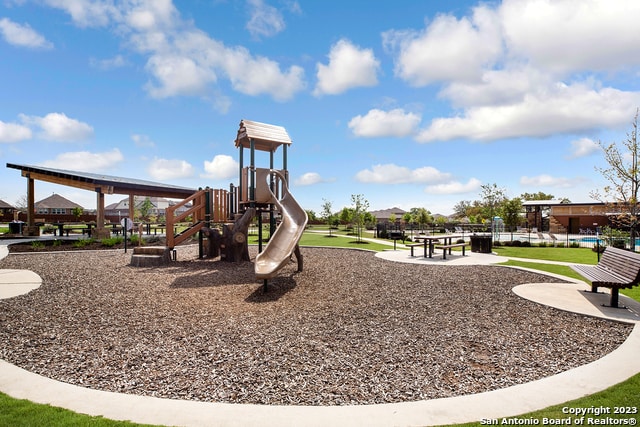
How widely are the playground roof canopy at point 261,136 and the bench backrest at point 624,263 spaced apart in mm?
10895

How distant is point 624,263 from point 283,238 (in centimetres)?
809

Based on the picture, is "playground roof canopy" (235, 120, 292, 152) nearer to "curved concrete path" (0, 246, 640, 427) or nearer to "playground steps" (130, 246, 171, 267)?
"playground steps" (130, 246, 171, 267)

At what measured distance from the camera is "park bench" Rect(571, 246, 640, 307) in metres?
6.67

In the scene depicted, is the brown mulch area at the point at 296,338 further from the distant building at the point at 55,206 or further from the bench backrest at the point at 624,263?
the distant building at the point at 55,206

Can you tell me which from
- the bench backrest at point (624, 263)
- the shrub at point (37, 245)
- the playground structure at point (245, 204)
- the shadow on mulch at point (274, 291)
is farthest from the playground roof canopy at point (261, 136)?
the shrub at point (37, 245)

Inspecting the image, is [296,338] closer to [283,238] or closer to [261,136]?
[283,238]

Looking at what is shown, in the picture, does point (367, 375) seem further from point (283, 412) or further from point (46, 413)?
point (46, 413)

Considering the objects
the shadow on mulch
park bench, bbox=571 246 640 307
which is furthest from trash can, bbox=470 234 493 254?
the shadow on mulch

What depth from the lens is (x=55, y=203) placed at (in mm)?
68812

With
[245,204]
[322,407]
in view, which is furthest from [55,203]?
[322,407]

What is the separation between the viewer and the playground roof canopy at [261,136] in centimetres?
1362

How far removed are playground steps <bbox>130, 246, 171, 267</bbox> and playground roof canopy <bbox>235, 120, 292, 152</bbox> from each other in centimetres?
527

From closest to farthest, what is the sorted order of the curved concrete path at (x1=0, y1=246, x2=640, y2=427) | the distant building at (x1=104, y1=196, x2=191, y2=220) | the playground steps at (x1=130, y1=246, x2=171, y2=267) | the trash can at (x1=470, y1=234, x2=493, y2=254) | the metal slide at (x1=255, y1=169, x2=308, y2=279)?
1. the curved concrete path at (x1=0, y1=246, x2=640, y2=427)
2. the metal slide at (x1=255, y1=169, x2=308, y2=279)
3. the playground steps at (x1=130, y1=246, x2=171, y2=267)
4. the trash can at (x1=470, y1=234, x2=493, y2=254)
5. the distant building at (x1=104, y1=196, x2=191, y2=220)

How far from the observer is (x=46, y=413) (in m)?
3.20
